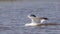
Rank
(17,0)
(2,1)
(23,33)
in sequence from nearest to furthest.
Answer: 1. (23,33)
2. (2,1)
3. (17,0)

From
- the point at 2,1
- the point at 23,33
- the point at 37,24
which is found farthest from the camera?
the point at 2,1

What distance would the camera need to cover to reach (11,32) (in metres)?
13.0

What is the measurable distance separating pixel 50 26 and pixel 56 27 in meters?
0.40

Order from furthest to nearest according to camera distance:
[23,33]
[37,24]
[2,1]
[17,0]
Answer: [17,0] → [2,1] → [37,24] → [23,33]

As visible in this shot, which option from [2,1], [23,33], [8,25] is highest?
[2,1]

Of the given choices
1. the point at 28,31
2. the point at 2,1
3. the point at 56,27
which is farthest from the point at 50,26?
the point at 2,1

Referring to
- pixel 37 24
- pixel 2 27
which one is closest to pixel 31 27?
pixel 37 24

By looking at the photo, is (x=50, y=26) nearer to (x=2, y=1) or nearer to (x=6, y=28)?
(x=6, y=28)

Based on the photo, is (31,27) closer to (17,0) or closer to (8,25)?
(8,25)

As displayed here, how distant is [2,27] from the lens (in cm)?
1441

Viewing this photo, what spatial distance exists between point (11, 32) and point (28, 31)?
2.37ft

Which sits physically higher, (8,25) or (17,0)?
(17,0)

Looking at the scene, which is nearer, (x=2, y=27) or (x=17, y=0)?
(x=2, y=27)

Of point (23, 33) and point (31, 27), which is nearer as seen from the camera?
point (23, 33)
